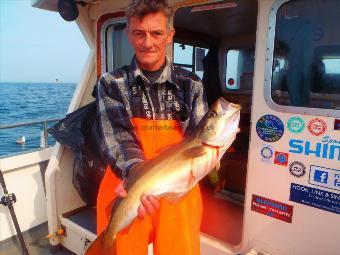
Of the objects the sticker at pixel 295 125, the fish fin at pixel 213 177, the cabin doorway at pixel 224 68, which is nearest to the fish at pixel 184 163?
the sticker at pixel 295 125

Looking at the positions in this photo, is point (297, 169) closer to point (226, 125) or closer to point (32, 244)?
point (226, 125)

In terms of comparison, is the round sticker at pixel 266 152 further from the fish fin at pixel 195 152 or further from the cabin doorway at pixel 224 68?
the cabin doorway at pixel 224 68

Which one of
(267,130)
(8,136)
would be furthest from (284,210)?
(8,136)

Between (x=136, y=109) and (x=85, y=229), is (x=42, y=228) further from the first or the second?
(x=136, y=109)

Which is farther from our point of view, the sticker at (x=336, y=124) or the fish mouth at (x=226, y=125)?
the sticker at (x=336, y=124)

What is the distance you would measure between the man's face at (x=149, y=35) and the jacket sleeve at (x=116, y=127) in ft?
1.17

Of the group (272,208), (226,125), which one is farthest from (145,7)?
(272,208)

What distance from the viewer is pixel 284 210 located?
105 inches

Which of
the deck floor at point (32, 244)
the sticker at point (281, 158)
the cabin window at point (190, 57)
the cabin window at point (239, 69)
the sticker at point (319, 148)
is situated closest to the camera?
the sticker at point (319, 148)

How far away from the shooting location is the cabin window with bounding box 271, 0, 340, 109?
2482mm

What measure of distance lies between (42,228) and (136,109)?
3.42 meters

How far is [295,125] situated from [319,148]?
0.86 feet

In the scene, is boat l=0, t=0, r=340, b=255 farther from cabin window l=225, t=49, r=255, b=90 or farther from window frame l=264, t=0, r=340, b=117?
cabin window l=225, t=49, r=255, b=90

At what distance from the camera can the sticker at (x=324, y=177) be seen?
2.36 meters
